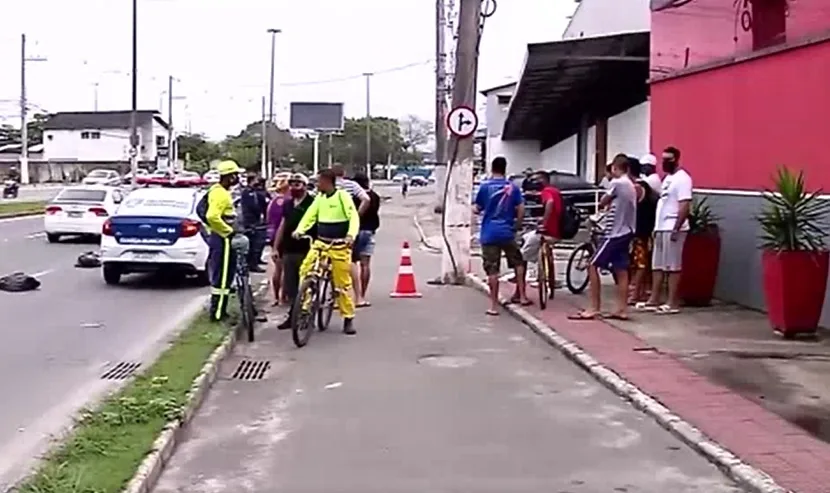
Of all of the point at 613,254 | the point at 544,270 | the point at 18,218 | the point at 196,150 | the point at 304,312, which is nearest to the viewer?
the point at 304,312

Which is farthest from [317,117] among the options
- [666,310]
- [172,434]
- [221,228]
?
[172,434]

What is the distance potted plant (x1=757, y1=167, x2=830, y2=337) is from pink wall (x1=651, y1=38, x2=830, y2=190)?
2.36 feet

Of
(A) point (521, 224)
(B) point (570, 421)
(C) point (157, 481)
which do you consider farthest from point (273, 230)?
(C) point (157, 481)

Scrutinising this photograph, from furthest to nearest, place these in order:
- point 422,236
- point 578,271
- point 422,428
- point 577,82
Result: point 422,236
point 577,82
point 578,271
point 422,428

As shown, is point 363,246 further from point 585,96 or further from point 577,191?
point 585,96

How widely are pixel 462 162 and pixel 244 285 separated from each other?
688 cm

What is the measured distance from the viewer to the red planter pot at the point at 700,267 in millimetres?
16641

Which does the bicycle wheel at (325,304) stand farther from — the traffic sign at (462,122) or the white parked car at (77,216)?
the white parked car at (77,216)

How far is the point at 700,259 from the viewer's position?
54.7 ft

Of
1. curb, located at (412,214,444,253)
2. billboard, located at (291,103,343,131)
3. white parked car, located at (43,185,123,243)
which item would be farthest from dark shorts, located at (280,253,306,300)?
billboard, located at (291,103,343,131)

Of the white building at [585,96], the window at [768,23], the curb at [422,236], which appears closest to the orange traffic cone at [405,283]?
the window at [768,23]

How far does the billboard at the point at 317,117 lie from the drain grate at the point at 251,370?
61.6 m

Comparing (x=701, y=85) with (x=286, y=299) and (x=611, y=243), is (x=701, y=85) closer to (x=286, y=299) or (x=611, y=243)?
(x=611, y=243)

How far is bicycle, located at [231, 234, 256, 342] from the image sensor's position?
14359mm
